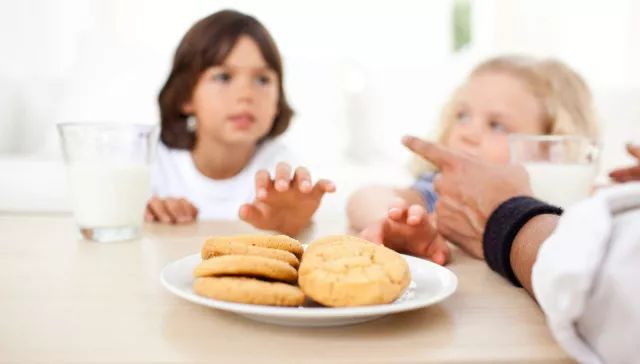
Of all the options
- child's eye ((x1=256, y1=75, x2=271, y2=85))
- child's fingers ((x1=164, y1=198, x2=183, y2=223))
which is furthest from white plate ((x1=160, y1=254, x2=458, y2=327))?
child's eye ((x1=256, y1=75, x2=271, y2=85))

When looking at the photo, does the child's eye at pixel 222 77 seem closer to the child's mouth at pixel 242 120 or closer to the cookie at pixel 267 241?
the child's mouth at pixel 242 120

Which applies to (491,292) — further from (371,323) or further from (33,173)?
(33,173)

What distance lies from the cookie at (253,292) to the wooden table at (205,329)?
2 cm

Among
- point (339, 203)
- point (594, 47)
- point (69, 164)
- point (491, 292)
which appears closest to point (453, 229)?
point (491, 292)

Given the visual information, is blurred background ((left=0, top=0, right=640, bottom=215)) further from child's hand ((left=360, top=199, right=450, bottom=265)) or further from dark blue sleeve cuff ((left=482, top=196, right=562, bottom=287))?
dark blue sleeve cuff ((left=482, top=196, right=562, bottom=287))

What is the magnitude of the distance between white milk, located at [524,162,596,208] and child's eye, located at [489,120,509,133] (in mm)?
439

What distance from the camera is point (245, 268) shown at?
469 millimetres

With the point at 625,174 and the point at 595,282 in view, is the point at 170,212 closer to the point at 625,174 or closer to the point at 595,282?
the point at 625,174

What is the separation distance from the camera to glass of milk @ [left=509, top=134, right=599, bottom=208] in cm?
92

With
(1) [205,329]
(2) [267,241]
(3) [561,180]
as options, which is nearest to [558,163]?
(3) [561,180]

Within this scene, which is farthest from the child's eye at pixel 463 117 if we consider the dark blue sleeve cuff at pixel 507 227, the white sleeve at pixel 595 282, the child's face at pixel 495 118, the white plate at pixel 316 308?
the white sleeve at pixel 595 282

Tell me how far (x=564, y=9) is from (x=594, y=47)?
0.23m

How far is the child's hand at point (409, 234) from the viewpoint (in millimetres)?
748

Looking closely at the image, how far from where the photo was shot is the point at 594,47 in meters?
2.93
